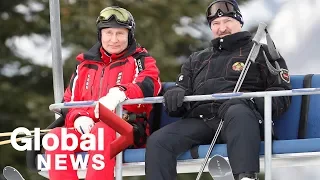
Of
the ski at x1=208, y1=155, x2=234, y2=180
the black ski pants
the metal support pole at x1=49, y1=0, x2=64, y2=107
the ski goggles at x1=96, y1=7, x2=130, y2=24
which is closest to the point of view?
the ski at x1=208, y1=155, x2=234, y2=180

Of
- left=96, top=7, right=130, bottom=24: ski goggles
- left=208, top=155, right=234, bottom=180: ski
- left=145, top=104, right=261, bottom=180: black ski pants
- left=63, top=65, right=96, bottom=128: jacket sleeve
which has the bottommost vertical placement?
left=208, top=155, right=234, bottom=180: ski

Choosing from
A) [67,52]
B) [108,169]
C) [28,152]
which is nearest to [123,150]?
[108,169]

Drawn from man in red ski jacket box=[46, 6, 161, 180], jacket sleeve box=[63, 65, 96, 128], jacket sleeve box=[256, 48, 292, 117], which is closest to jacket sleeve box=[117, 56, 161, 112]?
man in red ski jacket box=[46, 6, 161, 180]

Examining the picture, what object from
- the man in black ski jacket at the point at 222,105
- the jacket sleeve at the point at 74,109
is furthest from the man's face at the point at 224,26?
the jacket sleeve at the point at 74,109

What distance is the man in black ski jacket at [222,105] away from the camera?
227 inches

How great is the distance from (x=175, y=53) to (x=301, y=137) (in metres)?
6.77

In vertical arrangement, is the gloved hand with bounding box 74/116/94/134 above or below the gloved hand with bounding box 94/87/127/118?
below

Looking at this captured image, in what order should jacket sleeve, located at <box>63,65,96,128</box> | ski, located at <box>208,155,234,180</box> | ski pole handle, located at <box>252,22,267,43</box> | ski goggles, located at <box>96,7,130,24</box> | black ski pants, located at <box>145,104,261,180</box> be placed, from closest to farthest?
ski, located at <box>208,155,234,180</box>
black ski pants, located at <box>145,104,261,180</box>
ski pole handle, located at <box>252,22,267,43</box>
jacket sleeve, located at <box>63,65,96,128</box>
ski goggles, located at <box>96,7,130,24</box>

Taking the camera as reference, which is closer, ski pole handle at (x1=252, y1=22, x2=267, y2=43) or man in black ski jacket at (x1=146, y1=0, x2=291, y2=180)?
man in black ski jacket at (x1=146, y1=0, x2=291, y2=180)

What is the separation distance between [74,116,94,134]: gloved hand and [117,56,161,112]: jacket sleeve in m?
0.26

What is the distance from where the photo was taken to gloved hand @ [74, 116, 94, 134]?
632 centimetres

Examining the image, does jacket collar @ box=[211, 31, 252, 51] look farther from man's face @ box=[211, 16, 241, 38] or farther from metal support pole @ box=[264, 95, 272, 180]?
metal support pole @ box=[264, 95, 272, 180]

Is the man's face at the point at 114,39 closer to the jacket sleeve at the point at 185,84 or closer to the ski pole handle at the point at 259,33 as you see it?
the jacket sleeve at the point at 185,84

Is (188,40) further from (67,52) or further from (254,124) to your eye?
(254,124)
